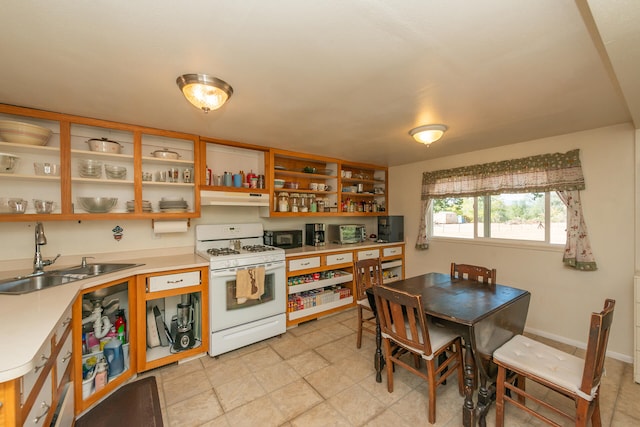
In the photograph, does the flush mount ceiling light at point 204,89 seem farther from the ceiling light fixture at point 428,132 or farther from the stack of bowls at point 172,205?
the ceiling light fixture at point 428,132

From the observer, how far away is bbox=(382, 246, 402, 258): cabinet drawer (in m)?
4.12

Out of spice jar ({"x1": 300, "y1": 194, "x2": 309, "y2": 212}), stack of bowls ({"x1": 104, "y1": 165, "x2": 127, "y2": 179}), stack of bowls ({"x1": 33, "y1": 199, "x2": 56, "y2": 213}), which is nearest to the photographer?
stack of bowls ({"x1": 33, "y1": 199, "x2": 56, "y2": 213})

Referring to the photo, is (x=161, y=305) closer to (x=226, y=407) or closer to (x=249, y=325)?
(x=249, y=325)

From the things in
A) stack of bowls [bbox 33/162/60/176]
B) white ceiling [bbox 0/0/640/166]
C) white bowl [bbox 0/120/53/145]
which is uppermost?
white ceiling [bbox 0/0/640/166]

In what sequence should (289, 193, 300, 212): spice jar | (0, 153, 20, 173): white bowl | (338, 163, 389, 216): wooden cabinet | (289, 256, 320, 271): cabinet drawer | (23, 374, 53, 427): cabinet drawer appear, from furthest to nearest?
1. (338, 163, 389, 216): wooden cabinet
2. (289, 193, 300, 212): spice jar
3. (289, 256, 320, 271): cabinet drawer
4. (0, 153, 20, 173): white bowl
5. (23, 374, 53, 427): cabinet drawer

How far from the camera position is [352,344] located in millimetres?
2820

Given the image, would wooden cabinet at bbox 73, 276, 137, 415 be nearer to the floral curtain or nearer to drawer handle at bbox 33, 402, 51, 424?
drawer handle at bbox 33, 402, 51, 424

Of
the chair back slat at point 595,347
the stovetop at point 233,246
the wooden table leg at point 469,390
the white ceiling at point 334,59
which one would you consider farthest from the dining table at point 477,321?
the white ceiling at point 334,59

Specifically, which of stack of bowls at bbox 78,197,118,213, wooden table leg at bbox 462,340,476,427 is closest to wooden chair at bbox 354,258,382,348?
wooden table leg at bbox 462,340,476,427

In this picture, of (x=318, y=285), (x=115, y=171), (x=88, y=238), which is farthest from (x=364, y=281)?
(x=88, y=238)

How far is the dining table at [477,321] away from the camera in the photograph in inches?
66.6

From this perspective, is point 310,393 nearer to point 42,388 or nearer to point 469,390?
point 469,390

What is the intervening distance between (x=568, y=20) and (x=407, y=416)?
2.43m

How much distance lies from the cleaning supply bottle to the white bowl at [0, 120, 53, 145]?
1.63 metres
